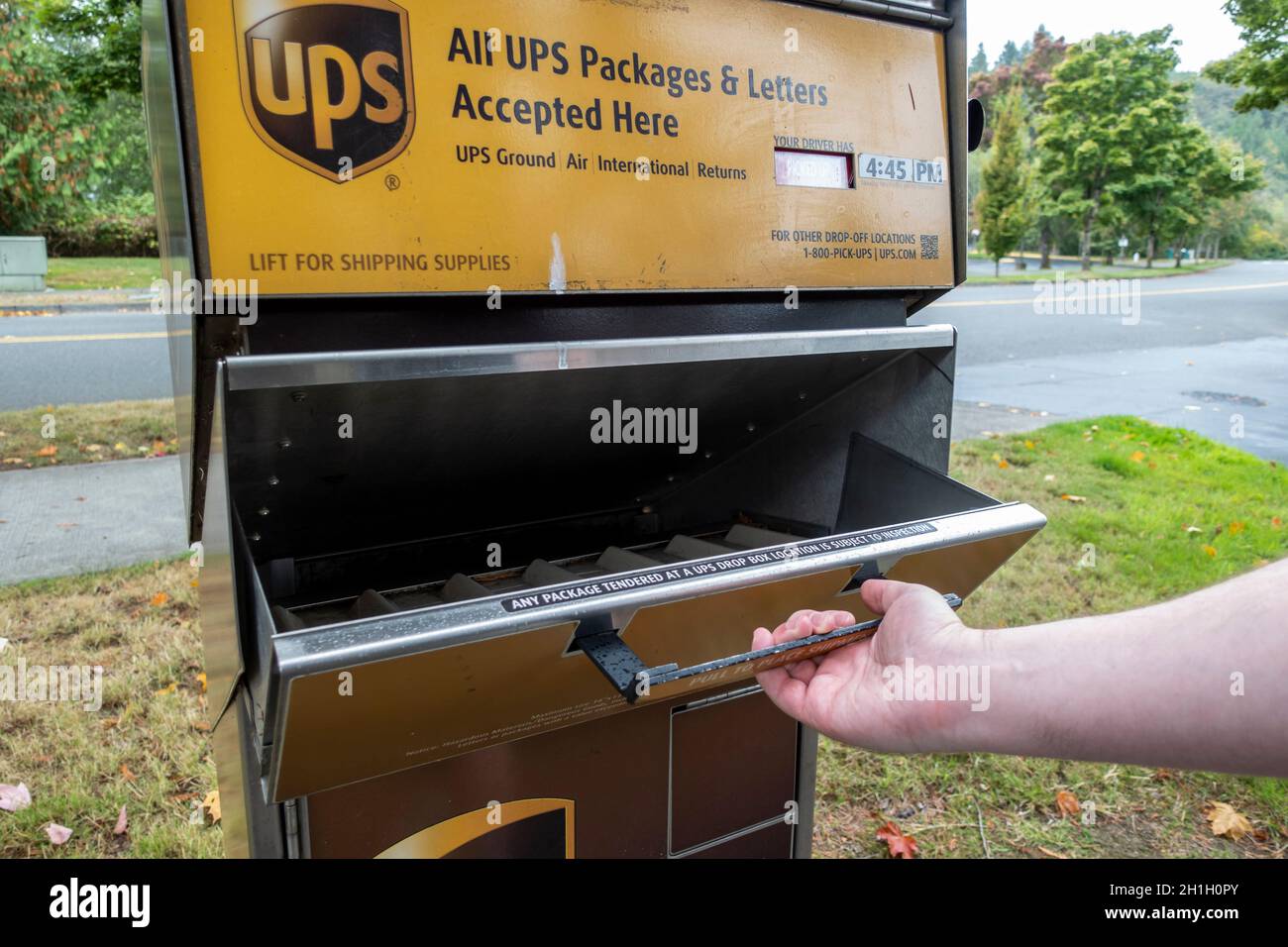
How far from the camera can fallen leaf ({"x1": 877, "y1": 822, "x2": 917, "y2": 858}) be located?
2.64m

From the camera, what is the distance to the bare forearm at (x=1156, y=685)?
90 cm

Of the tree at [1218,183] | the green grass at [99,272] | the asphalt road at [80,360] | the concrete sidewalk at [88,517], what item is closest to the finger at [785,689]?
the concrete sidewalk at [88,517]

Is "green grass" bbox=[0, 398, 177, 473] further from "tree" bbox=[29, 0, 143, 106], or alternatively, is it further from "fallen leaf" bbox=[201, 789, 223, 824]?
"fallen leaf" bbox=[201, 789, 223, 824]

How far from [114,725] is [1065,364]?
10.2 m

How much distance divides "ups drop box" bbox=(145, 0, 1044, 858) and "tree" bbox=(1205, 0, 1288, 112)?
8554mm

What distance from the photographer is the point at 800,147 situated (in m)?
1.53

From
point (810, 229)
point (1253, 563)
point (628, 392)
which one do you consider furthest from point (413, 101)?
point (1253, 563)

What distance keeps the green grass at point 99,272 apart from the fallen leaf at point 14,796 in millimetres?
10577

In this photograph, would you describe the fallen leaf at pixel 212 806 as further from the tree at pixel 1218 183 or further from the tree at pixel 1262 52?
the tree at pixel 1218 183

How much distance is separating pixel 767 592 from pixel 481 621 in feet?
1.57

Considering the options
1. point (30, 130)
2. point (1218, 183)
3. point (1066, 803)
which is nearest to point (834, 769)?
point (1066, 803)

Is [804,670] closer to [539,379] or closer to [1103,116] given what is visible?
[539,379]

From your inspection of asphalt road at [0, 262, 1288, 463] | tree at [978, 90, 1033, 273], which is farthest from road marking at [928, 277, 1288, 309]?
tree at [978, 90, 1033, 273]

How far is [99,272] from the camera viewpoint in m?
13.8
